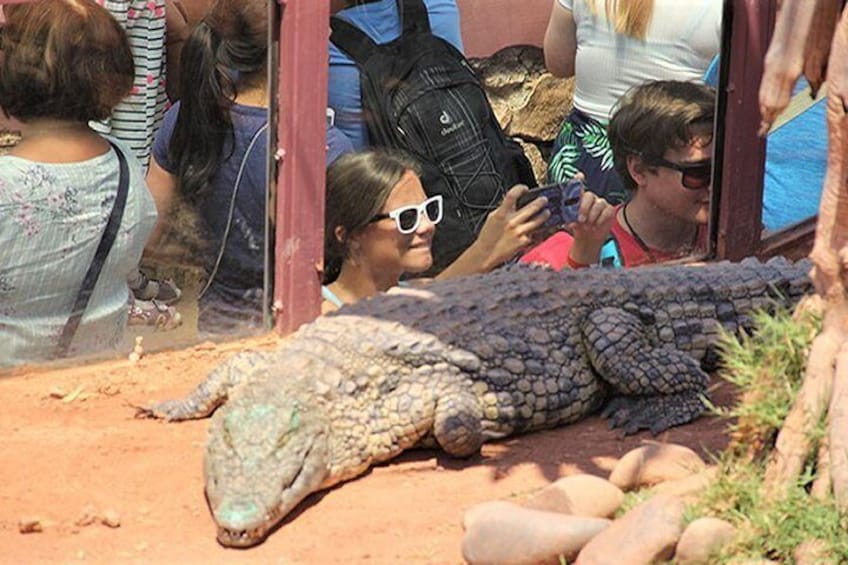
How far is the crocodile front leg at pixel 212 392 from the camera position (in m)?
5.81

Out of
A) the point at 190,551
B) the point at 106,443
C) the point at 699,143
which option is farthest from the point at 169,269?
the point at 699,143

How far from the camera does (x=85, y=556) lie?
4.81 m

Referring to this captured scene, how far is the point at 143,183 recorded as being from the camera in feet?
20.3

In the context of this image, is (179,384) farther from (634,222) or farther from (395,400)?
(634,222)

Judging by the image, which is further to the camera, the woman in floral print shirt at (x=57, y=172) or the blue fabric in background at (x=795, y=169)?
the blue fabric in background at (x=795, y=169)

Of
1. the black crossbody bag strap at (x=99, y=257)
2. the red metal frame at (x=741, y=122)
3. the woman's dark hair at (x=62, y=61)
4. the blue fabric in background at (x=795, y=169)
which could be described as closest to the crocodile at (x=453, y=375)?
the black crossbody bag strap at (x=99, y=257)

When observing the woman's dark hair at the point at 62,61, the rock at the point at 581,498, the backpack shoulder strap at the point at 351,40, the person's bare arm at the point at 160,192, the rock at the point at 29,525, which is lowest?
the rock at the point at 29,525

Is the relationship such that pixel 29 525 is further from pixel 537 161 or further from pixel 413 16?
pixel 537 161

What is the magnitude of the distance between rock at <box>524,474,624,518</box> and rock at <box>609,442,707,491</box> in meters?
0.14

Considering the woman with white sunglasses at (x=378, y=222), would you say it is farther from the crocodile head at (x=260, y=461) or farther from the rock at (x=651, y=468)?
the rock at (x=651, y=468)

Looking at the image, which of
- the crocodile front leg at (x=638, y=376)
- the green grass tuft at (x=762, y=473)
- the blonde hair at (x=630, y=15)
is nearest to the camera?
the green grass tuft at (x=762, y=473)

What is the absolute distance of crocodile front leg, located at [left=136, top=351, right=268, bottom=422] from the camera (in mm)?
5812

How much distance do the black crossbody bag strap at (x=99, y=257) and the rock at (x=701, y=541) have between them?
260 cm

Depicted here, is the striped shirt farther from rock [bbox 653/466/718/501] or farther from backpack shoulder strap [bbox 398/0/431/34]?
rock [bbox 653/466/718/501]
